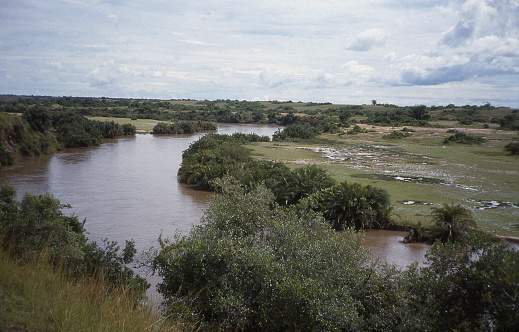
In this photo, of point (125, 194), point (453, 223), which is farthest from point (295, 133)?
point (453, 223)

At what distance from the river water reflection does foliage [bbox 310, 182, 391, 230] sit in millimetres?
698

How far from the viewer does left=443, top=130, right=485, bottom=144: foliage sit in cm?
3869

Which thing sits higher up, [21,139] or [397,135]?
[21,139]

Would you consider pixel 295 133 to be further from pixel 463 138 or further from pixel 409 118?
pixel 463 138

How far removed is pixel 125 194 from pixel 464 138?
1411 inches

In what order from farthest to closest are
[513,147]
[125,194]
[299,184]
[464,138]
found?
[464,138]
[513,147]
[125,194]
[299,184]

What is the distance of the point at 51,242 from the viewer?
8.69 m

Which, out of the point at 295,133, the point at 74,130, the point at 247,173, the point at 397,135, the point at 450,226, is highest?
the point at 74,130

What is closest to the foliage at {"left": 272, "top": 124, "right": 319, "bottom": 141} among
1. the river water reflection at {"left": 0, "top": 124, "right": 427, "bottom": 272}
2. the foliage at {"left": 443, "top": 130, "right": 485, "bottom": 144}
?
the foliage at {"left": 443, "top": 130, "right": 485, "bottom": 144}

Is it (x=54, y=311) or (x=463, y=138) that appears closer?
(x=54, y=311)

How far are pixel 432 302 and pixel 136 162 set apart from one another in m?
30.5

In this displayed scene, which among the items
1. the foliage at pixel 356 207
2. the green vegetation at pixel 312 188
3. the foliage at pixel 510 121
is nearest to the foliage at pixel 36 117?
the green vegetation at pixel 312 188

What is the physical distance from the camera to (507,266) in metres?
4.80

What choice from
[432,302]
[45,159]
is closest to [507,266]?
[432,302]
